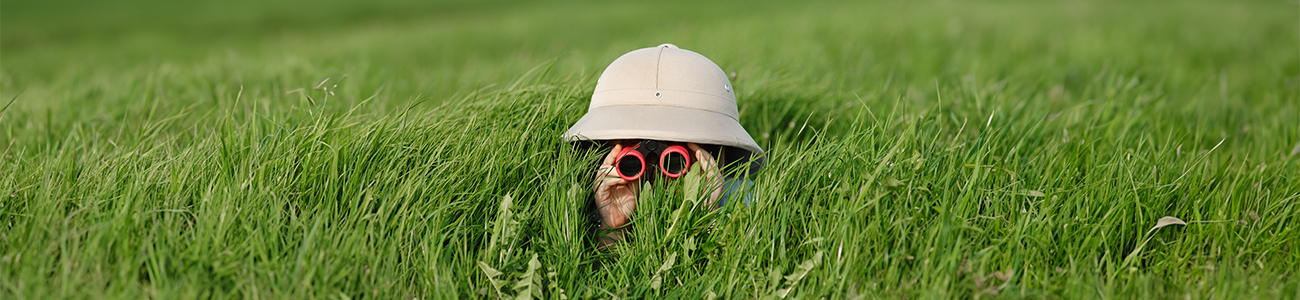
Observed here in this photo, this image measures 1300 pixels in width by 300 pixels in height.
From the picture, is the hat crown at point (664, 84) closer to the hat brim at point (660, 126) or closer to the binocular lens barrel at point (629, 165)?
the hat brim at point (660, 126)

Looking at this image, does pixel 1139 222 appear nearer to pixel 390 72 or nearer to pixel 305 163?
pixel 305 163

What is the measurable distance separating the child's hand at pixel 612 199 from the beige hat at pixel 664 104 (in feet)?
0.38

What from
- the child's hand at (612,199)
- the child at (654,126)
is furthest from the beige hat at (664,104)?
the child's hand at (612,199)

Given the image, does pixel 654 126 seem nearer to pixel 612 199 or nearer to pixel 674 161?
pixel 674 161

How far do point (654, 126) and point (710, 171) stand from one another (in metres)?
0.22

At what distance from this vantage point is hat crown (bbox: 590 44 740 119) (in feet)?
6.97

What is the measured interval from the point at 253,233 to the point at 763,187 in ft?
4.31

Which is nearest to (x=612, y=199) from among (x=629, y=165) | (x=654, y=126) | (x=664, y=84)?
(x=629, y=165)

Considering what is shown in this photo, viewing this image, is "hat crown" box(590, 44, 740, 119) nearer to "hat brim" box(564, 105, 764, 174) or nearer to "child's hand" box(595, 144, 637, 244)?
"hat brim" box(564, 105, 764, 174)

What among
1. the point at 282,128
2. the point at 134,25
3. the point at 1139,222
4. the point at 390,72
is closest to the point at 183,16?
the point at 134,25

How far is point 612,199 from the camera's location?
2.10 metres

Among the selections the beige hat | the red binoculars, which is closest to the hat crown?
the beige hat

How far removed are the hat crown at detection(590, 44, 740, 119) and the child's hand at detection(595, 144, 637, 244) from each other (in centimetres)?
18

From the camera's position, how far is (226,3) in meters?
20.7
